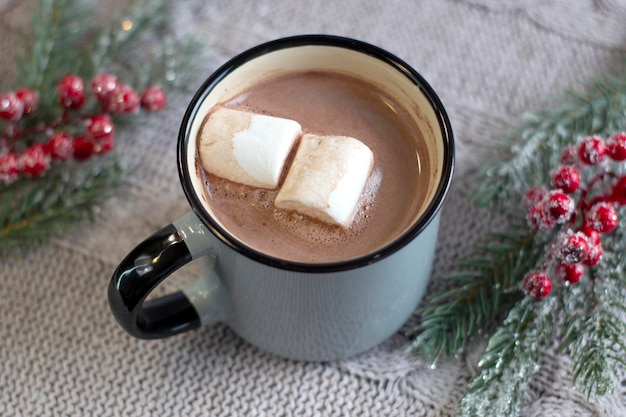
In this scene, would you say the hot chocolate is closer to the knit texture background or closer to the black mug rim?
the black mug rim

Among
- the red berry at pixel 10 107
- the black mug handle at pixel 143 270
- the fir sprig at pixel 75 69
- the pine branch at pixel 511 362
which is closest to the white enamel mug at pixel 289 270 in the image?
the black mug handle at pixel 143 270

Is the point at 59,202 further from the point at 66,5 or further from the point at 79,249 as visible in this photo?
the point at 66,5

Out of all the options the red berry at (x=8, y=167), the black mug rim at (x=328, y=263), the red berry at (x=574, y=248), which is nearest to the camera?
the black mug rim at (x=328, y=263)

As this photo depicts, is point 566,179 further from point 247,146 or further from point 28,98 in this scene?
point 28,98

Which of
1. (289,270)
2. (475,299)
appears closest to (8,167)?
(289,270)

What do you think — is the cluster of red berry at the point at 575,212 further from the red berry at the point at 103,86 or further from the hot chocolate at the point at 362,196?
the red berry at the point at 103,86
